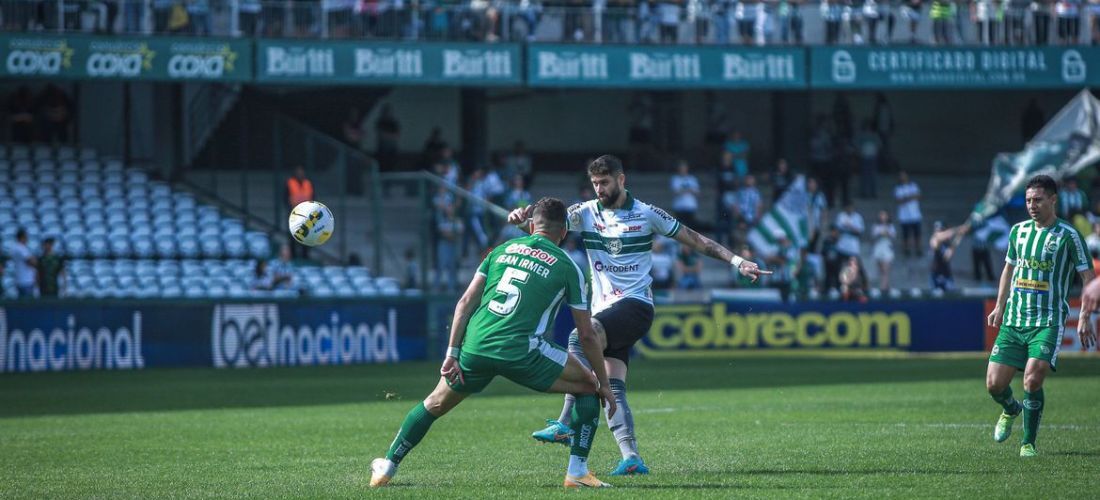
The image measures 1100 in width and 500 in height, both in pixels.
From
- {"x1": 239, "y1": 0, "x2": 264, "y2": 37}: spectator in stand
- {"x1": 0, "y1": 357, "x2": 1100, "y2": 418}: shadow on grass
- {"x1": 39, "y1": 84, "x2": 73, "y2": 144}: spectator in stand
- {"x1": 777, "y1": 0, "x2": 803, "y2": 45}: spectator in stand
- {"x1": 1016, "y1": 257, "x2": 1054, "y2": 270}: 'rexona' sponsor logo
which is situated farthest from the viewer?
{"x1": 777, "y1": 0, "x2": 803, "y2": 45}: spectator in stand

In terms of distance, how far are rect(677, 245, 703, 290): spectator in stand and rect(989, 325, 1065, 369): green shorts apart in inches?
709

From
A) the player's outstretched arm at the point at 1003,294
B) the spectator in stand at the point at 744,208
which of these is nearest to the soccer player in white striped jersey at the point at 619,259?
the player's outstretched arm at the point at 1003,294

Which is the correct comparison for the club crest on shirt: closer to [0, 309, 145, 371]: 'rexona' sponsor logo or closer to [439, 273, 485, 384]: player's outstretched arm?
[439, 273, 485, 384]: player's outstretched arm

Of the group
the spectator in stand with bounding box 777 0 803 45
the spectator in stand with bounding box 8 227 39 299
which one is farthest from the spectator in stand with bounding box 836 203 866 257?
the spectator in stand with bounding box 8 227 39 299

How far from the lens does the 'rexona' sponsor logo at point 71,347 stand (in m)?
22.6

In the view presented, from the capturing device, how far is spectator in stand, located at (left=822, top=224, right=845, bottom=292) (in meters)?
30.3

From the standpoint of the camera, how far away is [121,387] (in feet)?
65.9

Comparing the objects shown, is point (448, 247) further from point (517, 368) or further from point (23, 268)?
point (517, 368)

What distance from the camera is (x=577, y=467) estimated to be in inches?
371

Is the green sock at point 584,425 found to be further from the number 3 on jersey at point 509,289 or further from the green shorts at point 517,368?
the number 3 on jersey at point 509,289

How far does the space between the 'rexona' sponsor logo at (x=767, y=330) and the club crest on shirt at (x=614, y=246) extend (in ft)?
52.9

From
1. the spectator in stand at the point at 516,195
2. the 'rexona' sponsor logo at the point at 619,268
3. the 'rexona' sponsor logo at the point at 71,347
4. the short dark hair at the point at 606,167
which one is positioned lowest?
the 'rexona' sponsor logo at the point at 71,347

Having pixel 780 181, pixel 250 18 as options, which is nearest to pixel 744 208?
pixel 780 181

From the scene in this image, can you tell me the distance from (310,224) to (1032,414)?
219 inches
